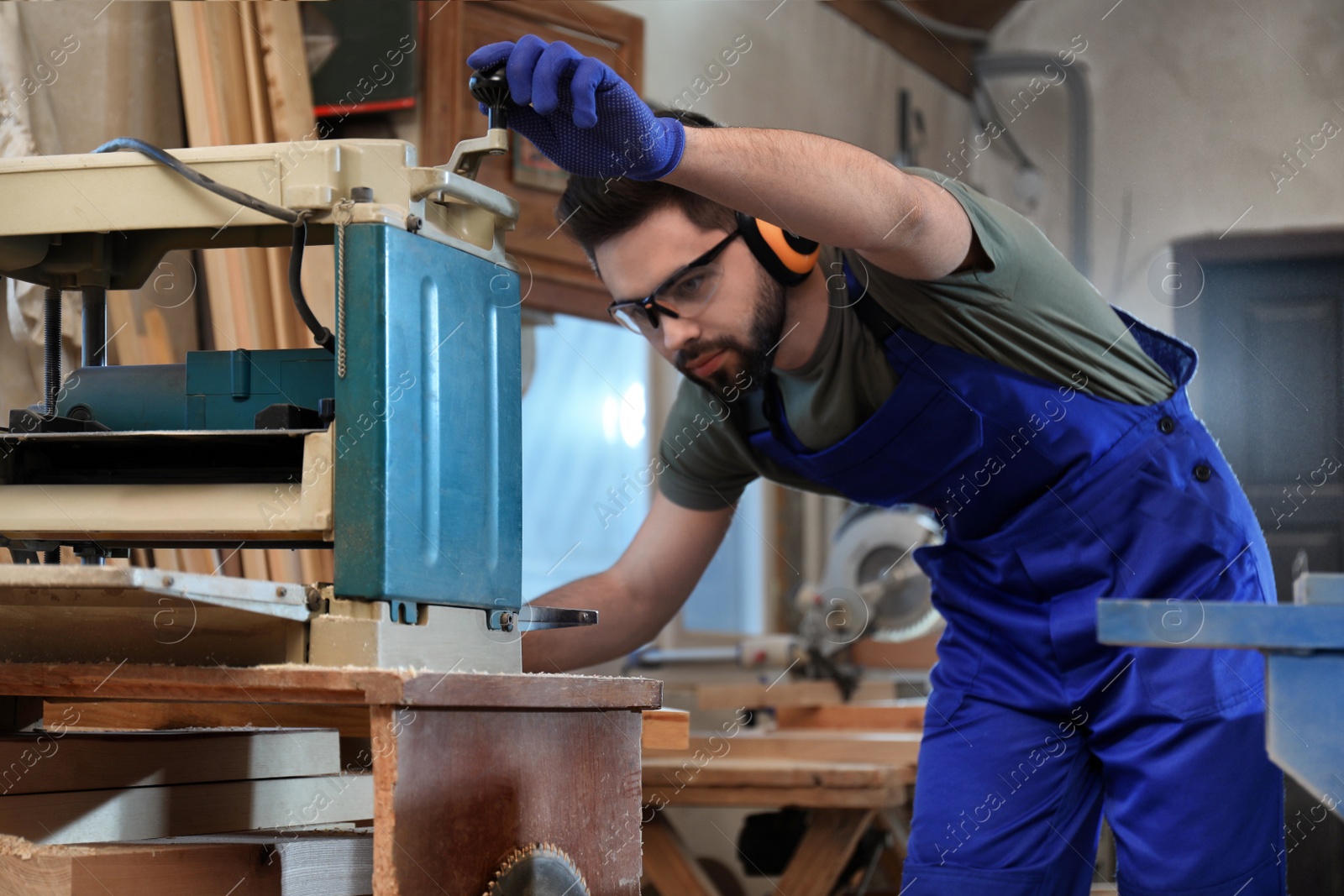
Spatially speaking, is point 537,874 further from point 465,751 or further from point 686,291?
point 686,291

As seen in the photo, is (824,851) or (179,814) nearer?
(179,814)

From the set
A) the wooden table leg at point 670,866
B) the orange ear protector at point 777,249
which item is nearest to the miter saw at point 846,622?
the wooden table leg at point 670,866

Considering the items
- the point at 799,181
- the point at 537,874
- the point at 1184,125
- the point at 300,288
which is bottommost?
the point at 537,874

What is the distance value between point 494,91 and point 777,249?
1.70 ft

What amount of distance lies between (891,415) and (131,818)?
0.94 meters

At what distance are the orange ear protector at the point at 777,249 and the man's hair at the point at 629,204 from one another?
2 cm

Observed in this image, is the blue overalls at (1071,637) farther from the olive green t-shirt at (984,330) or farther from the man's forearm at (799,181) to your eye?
the man's forearm at (799,181)

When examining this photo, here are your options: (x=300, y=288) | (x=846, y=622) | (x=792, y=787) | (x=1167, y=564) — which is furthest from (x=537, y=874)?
(x=846, y=622)

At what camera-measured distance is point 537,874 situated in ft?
3.16

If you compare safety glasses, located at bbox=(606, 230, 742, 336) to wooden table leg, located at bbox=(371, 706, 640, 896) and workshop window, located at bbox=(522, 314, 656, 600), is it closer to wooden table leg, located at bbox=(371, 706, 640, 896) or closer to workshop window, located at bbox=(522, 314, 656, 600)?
wooden table leg, located at bbox=(371, 706, 640, 896)

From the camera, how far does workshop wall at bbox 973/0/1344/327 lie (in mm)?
3992

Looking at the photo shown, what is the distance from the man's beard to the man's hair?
0.10m

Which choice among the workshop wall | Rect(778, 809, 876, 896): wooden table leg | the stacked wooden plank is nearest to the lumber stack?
the stacked wooden plank

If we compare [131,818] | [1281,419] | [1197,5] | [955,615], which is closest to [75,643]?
[131,818]
